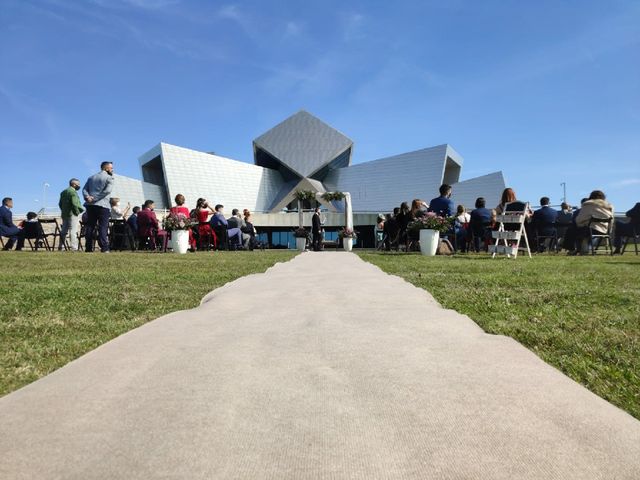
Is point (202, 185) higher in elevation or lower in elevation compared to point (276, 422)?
higher

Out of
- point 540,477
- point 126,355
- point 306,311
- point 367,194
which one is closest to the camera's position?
point 540,477

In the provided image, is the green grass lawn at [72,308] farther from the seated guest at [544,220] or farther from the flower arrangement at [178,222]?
the seated guest at [544,220]

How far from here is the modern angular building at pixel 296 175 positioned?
48.7m

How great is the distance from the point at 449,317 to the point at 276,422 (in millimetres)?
1403

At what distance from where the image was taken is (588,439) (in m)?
1.00

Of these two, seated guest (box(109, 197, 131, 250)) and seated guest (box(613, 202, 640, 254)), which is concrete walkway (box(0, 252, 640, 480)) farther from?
seated guest (box(109, 197, 131, 250))

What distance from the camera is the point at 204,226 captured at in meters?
12.2

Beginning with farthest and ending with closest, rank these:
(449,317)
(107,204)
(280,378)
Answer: (107,204) → (449,317) → (280,378)

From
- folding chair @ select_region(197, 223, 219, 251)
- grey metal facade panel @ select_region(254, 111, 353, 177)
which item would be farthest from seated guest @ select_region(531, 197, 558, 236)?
grey metal facade panel @ select_region(254, 111, 353, 177)

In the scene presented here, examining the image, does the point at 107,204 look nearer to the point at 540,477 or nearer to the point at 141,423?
the point at 141,423

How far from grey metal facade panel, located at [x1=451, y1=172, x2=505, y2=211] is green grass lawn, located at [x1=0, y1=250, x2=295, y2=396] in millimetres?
46388

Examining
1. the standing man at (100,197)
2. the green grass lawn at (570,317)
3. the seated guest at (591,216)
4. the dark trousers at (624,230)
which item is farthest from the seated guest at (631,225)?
the standing man at (100,197)

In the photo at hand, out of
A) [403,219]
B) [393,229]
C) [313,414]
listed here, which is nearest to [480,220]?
[403,219]

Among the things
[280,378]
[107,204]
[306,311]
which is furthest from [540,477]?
[107,204]
